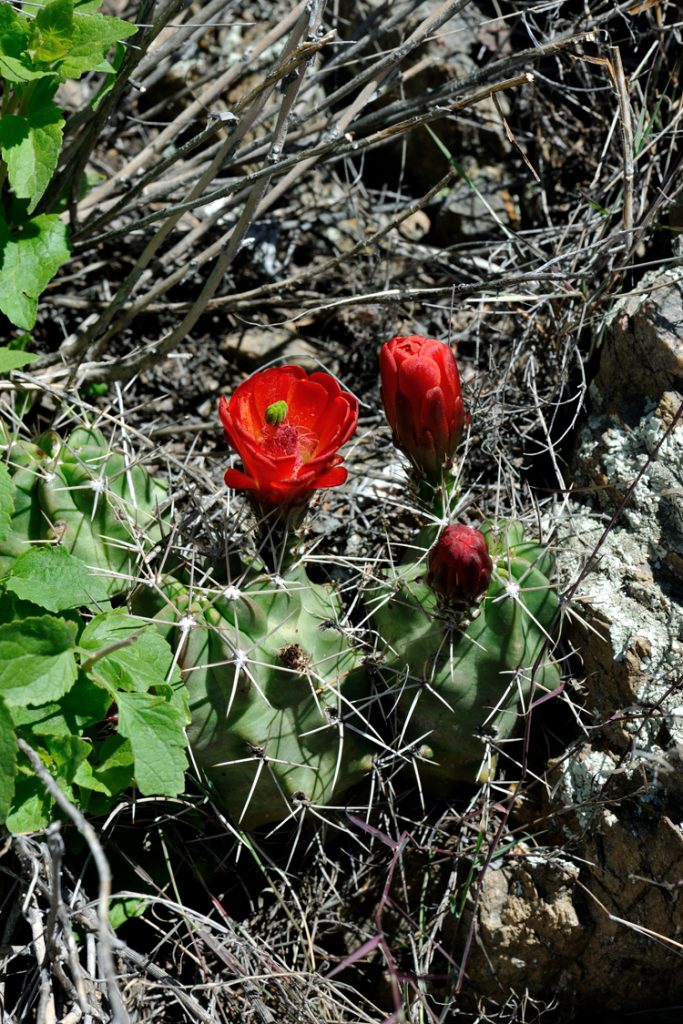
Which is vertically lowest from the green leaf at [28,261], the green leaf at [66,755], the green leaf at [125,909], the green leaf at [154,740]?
the green leaf at [125,909]

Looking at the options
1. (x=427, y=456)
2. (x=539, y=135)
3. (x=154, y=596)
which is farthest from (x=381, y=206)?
(x=154, y=596)

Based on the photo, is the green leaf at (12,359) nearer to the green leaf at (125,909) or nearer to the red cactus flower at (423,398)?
the red cactus flower at (423,398)

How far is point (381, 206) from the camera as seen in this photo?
2.71 m

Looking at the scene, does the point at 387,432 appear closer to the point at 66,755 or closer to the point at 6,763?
the point at 66,755

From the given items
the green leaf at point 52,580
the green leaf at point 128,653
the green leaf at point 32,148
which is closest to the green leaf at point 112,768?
the green leaf at point 128,653

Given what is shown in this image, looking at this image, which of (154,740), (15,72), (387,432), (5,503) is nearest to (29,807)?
(154,740)

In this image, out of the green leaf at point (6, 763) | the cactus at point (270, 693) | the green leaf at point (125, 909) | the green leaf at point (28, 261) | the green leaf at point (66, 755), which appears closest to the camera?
the green leaf at point (6, 763)

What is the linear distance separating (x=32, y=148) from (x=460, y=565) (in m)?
1.09

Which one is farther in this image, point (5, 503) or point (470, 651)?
point (470, 651)

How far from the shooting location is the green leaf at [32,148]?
1.72 m

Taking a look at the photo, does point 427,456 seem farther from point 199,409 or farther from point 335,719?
point 199,409

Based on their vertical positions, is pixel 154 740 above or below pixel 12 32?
below

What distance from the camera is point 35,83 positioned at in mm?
1774

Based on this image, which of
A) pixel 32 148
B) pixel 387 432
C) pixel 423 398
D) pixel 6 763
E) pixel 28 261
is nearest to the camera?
pixel 6 763
